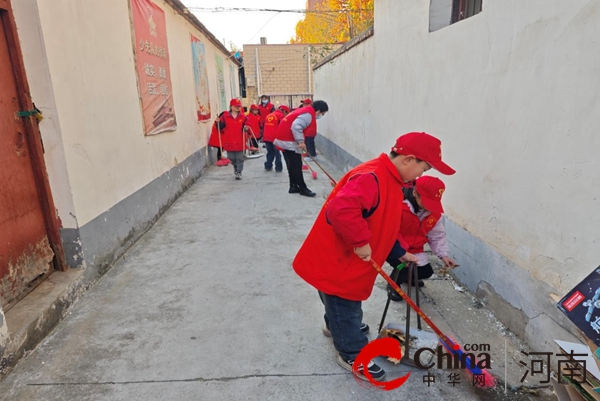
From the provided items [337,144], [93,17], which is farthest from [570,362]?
[337,144]

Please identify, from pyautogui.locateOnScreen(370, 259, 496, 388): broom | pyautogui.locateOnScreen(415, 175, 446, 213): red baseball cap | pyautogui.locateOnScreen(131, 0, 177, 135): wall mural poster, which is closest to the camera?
pyautogui.locateOnScreen(370, 259, 496, 388): broom

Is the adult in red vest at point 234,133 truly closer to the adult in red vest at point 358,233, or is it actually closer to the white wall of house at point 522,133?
the white wall of house at point 522,133

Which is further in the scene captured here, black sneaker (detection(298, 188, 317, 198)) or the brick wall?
the brick wall

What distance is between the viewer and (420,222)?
2.68 metres

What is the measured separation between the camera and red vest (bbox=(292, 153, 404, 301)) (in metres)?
1.89

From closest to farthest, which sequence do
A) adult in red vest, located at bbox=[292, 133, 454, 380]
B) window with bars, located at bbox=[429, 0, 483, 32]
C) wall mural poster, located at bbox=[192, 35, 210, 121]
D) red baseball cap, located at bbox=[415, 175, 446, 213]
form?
adult in red vest, located at bbox=[292, 133, 454, 380] < red baseball cap, located at bbox=[415, 175, 446, 213] < window with bars, located at bbox=[429, 0, 483, 32] < wall mural poster, located at bbox=[192, 35, 210, 121]

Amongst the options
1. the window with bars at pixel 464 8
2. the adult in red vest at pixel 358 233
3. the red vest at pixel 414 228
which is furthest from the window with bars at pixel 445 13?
the adult in red vest at pixel 358 233

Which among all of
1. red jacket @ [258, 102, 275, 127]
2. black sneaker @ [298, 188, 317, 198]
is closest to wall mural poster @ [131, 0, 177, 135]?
black sneaker @ [298, 188, 317, 198]

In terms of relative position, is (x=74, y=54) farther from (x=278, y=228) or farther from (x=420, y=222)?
(x=420, y=222)

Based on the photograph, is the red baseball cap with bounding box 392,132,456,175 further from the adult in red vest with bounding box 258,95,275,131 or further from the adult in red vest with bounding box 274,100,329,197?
the adult in red vest with bounding box 258,95,275,131

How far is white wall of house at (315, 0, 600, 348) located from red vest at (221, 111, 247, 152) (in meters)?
4.38

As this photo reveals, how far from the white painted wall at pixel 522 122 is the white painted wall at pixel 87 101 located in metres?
3.24

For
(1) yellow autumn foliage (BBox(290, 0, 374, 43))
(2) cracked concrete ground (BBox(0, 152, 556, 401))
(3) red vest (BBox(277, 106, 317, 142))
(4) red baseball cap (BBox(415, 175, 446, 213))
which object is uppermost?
(1) yellow autumn foliage (BBox(290, 0, 374, 43))

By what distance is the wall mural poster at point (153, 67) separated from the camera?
4.73 meters
